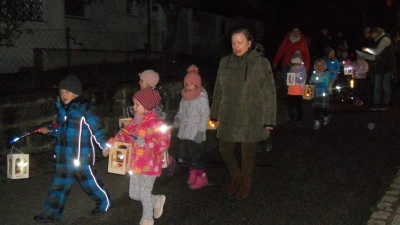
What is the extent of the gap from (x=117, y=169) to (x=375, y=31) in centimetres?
910

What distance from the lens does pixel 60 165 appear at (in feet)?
16.7

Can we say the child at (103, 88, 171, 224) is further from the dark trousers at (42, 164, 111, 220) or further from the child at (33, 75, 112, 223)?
the dark trousers at (42, 164, 111, 220)

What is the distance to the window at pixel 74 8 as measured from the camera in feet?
54.3

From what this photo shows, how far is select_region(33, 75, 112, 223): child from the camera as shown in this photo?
505 cm

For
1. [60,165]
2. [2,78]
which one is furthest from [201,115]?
[2,78]

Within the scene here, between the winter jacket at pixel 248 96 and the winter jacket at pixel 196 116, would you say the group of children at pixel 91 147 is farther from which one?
the winter jacket at pixel 196 116

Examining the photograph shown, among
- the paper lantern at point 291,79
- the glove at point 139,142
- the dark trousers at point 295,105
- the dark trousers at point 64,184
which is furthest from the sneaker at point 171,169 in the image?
the dark trousers at point 295,105

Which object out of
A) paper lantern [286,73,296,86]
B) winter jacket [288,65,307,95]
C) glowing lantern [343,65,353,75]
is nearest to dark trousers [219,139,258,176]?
paper lantern [286,73,296,86]

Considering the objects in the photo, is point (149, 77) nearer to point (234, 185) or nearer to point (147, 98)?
point (147, 98)

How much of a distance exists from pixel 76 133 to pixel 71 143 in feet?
0.34

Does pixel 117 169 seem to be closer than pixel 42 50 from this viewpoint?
Yes

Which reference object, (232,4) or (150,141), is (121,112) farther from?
(232,4)

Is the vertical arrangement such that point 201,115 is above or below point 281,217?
above

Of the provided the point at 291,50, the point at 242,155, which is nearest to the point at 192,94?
the point at 242,155
